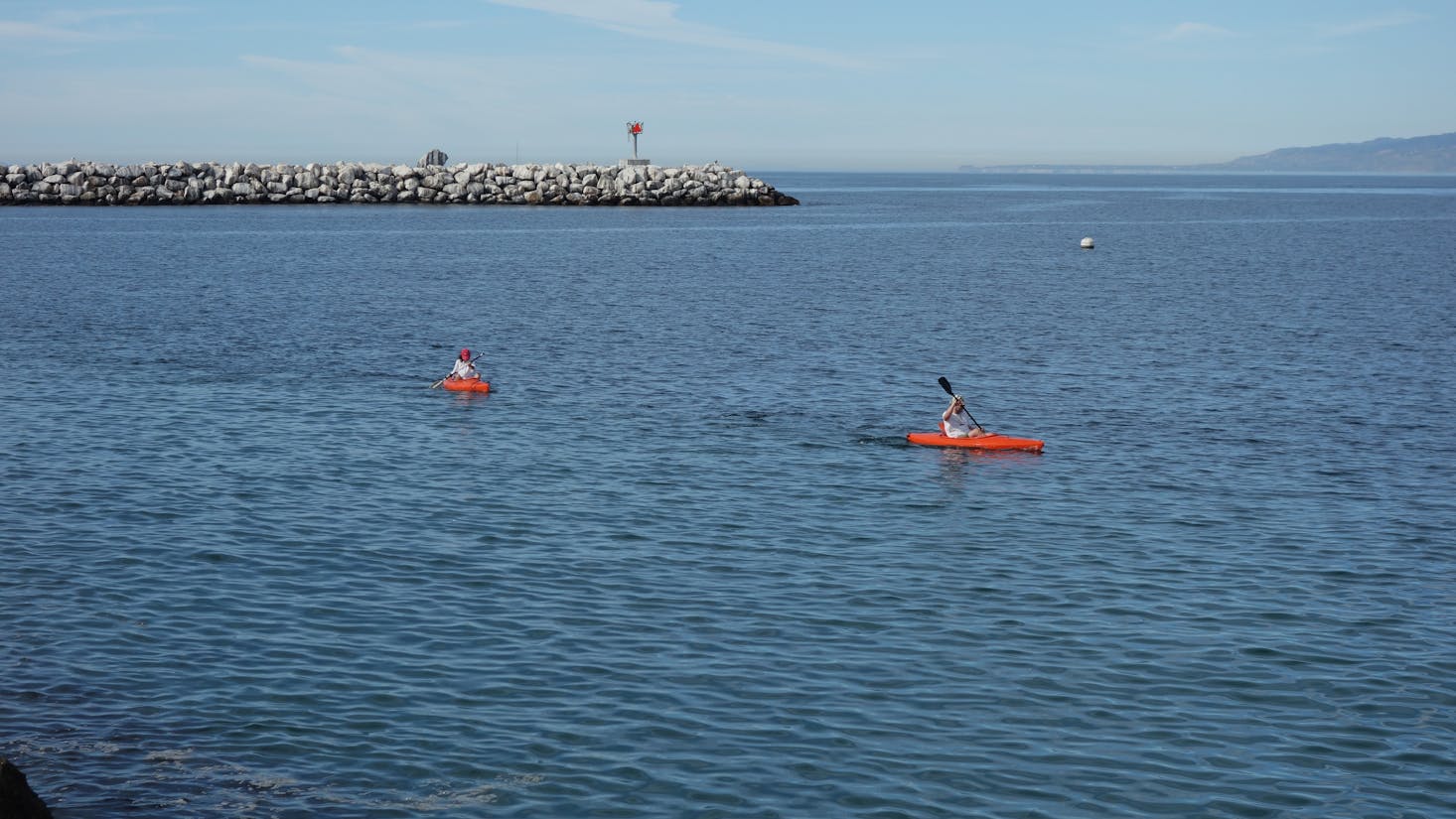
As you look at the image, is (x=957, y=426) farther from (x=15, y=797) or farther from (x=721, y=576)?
(x=15, y=797)

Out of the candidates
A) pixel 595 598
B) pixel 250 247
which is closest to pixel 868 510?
pixel 595 598

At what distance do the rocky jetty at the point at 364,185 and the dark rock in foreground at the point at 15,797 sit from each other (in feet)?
466

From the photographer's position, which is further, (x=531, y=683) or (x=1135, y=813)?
(x=531, y=683)

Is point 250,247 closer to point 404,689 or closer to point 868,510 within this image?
point 868,510

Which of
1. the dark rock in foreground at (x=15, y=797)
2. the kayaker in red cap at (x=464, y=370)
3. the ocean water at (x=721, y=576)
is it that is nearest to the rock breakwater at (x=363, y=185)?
the ocean water at (x=721, y=576)

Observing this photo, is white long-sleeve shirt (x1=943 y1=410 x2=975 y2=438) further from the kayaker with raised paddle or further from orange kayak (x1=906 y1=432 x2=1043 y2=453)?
orange kayak (x1=906 y1=432 x2=1043 y2=453)

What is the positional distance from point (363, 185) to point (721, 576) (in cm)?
13772

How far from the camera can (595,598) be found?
2203 cm

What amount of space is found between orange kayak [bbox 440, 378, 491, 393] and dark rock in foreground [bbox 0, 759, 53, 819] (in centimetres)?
2759

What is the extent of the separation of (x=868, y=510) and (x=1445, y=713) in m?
11.7

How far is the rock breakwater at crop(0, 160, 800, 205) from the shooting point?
472 ft

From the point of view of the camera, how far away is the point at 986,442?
33.2m

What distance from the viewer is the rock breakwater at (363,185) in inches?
5659

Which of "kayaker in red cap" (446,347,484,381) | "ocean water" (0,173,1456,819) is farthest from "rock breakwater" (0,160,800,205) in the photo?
"kayaker in red cap" (446,347,484,381)
